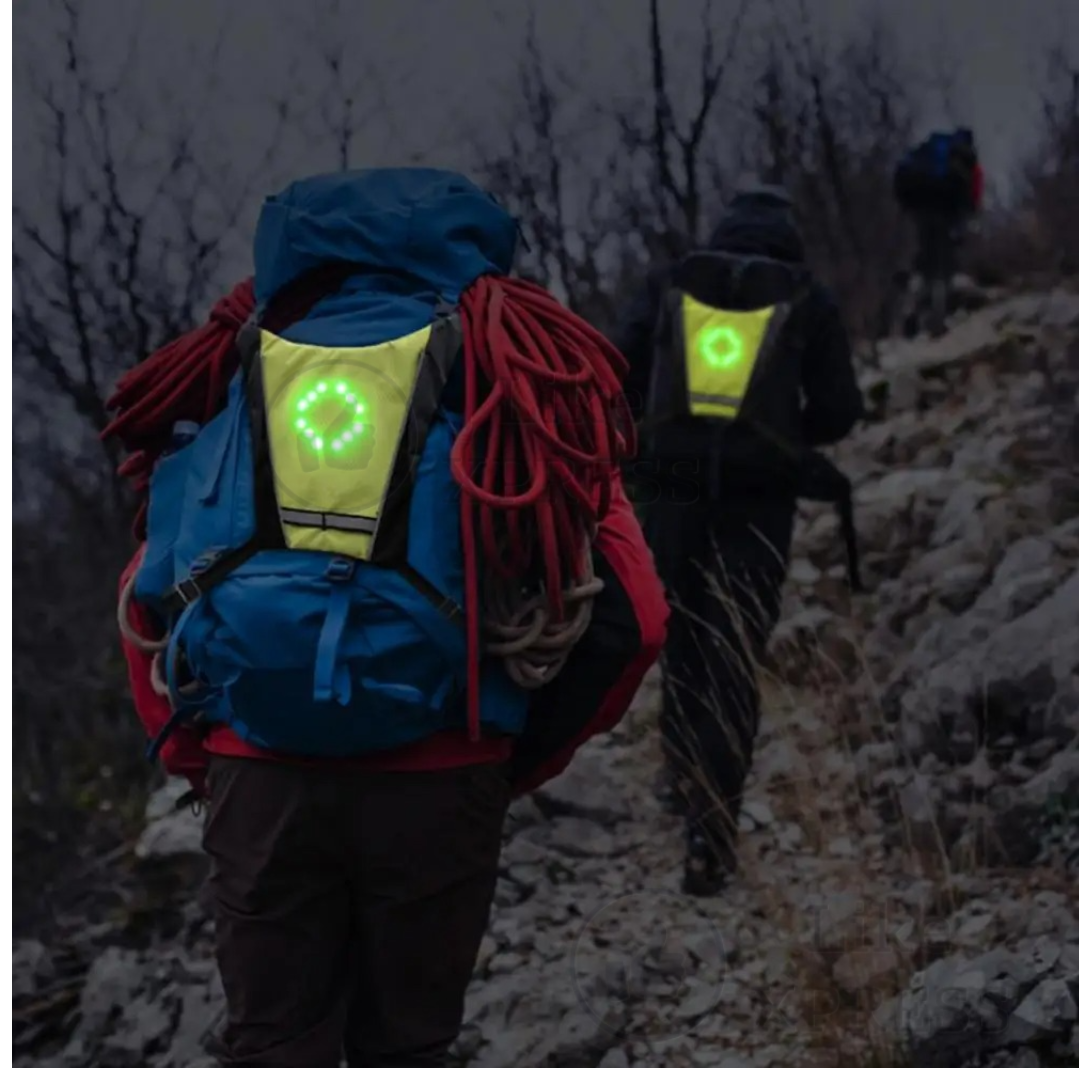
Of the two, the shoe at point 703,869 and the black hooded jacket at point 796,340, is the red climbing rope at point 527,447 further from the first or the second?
the shoe at point 703,869

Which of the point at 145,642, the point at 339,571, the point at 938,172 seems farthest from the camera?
the point at 938,172

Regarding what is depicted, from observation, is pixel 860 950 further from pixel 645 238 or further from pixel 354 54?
pixel 354 54

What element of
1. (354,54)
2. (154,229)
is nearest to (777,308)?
(354,54)

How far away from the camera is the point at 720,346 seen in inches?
109

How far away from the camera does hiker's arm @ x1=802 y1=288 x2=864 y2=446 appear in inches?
112

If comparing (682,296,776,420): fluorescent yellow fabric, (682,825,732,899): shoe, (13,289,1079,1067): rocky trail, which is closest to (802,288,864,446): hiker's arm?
(682,296,776,420): fluorescent yellow fabric

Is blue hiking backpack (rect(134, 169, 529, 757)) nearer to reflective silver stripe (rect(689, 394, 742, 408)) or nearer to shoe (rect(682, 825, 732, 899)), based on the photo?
reflective silver stripe (rect(689, 394, 742, 408))

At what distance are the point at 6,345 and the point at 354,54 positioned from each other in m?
1.07

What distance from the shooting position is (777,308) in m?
2.78

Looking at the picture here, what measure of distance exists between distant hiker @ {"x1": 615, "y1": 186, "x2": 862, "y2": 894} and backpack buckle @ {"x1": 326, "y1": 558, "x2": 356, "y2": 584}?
4.71 feet

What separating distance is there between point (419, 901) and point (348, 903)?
12 centimetres

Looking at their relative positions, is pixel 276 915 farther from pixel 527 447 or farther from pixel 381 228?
pixel 381 228

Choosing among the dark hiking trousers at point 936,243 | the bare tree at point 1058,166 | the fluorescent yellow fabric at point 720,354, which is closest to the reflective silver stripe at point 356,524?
the fluorescent yellow fabric at point 720,354

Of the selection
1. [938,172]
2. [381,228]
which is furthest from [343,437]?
[938,172]
